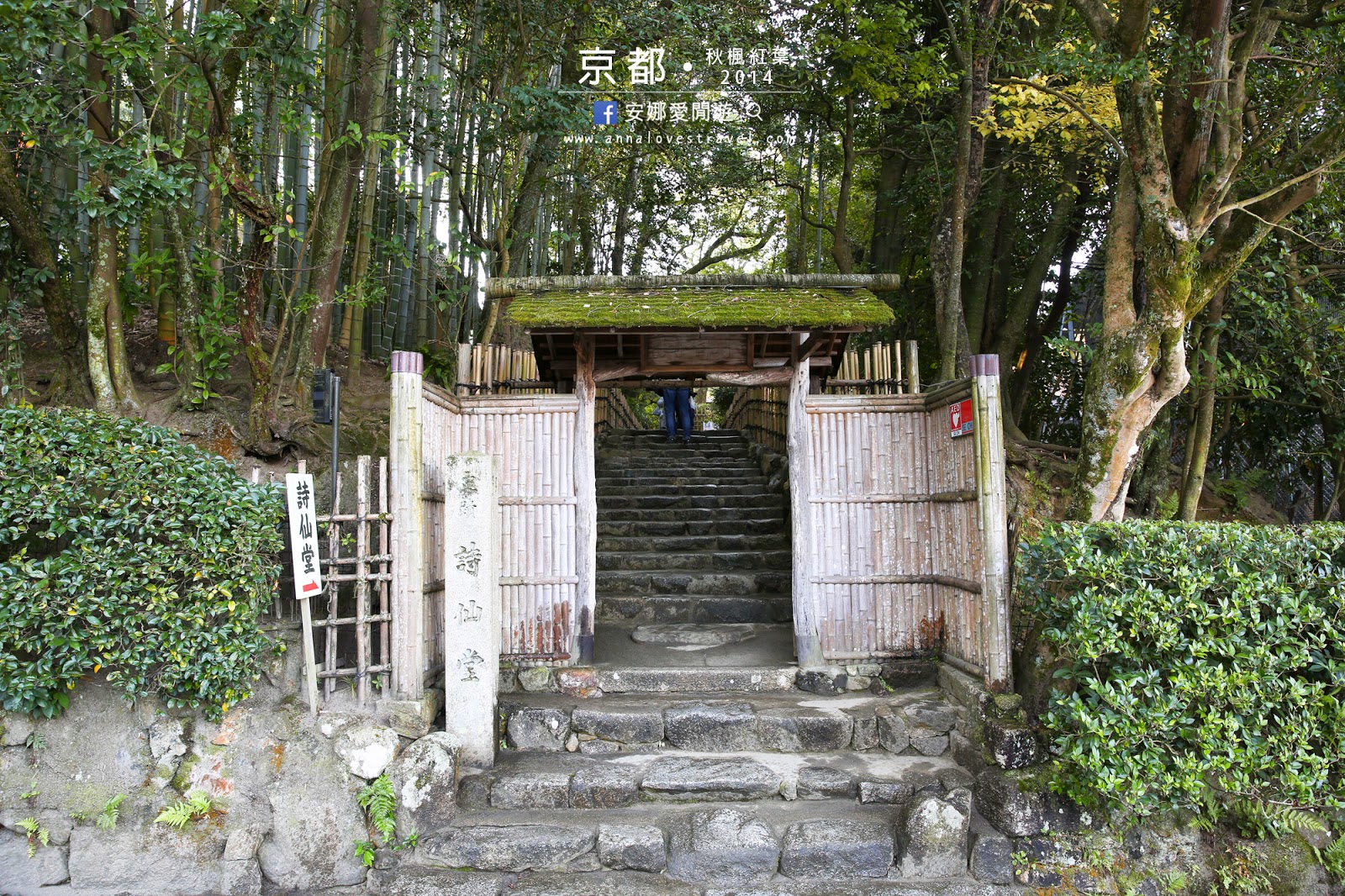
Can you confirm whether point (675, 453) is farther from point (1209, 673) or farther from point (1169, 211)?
point (1209, 673)

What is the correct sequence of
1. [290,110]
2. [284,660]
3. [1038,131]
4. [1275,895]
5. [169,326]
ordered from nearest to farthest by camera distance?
[1275,895]
[284,660]
[290,110]
[169,326]
[1038,131]

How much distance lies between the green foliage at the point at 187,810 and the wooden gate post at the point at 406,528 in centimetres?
110

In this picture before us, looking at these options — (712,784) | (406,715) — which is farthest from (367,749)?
(712,784)

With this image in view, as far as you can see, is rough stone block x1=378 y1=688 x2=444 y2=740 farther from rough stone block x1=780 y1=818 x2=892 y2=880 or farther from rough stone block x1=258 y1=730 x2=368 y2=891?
rough stone block x1=780 y1=818 x2=892 y2=880

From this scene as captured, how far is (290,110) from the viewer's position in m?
5.82

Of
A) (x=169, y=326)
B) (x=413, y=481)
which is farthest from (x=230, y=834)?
(x=169, y=326)

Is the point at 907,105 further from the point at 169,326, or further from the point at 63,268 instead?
the point at 63,268

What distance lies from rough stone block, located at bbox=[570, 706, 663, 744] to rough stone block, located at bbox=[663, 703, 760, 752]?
7cm

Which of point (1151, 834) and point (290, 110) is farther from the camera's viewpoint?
point (290, 110)

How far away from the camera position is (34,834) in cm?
434

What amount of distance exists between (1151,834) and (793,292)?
4.12 meters

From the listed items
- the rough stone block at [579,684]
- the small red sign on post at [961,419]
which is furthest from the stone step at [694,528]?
the small red sign on post at [961,419]

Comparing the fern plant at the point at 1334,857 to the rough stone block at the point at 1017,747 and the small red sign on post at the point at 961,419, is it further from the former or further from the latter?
the small red sign on post at the point at 961,419

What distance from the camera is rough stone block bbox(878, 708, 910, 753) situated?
5152mm
